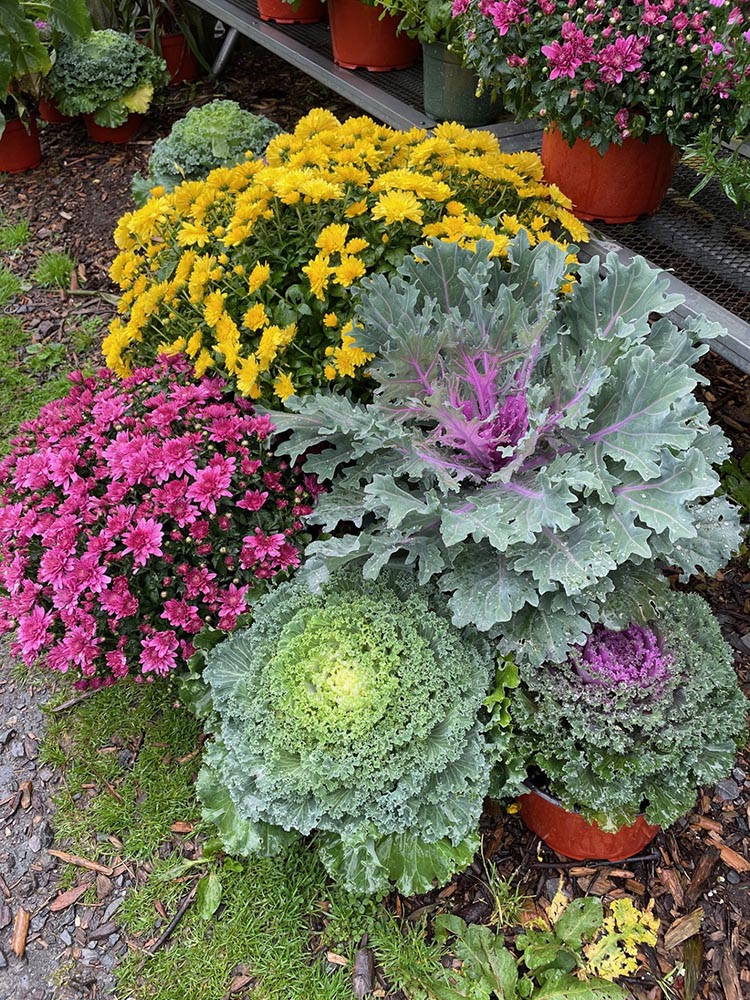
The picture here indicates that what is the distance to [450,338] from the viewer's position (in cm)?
190

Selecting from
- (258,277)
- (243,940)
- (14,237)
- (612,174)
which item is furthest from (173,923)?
(14,237)

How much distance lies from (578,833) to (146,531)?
4.00 feet

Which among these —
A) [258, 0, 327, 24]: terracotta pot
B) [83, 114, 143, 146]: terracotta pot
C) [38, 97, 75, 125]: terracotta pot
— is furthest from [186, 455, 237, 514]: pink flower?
[38, 97, 75, 125]: terracotta pot

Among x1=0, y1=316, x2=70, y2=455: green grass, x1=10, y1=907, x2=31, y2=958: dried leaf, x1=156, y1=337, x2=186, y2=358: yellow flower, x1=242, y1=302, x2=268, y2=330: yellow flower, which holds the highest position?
x1=242, y1=302, x2=268, y2=330: yellow flower

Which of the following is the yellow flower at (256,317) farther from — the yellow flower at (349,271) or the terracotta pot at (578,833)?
the terracotta pot at (578,833)

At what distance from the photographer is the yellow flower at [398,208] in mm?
2020

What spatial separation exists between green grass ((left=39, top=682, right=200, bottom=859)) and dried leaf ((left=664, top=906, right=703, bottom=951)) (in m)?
1.18

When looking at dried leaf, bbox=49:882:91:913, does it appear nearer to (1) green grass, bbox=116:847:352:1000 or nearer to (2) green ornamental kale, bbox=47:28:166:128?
(1) green grass, bbox=116:847:352:1000

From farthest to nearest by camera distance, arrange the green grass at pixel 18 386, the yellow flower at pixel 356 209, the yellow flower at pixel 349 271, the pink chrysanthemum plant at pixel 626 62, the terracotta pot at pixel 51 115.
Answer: the terracotta pot at pixel 51 115, the green grass at pixel 18 386, the yellow flower at pixel 356 209, the yellow flower at pixel 349 271, the pink chrysanthemum plant at pixel 626 62

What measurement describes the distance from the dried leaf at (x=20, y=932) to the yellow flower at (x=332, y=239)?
181cm

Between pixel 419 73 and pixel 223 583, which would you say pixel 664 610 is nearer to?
pixel 223 583

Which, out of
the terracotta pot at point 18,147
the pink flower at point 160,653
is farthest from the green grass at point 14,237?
the pink flower at point 160,653

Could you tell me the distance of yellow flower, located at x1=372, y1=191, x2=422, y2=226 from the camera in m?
2.02

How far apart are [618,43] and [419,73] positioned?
59.1 inches
